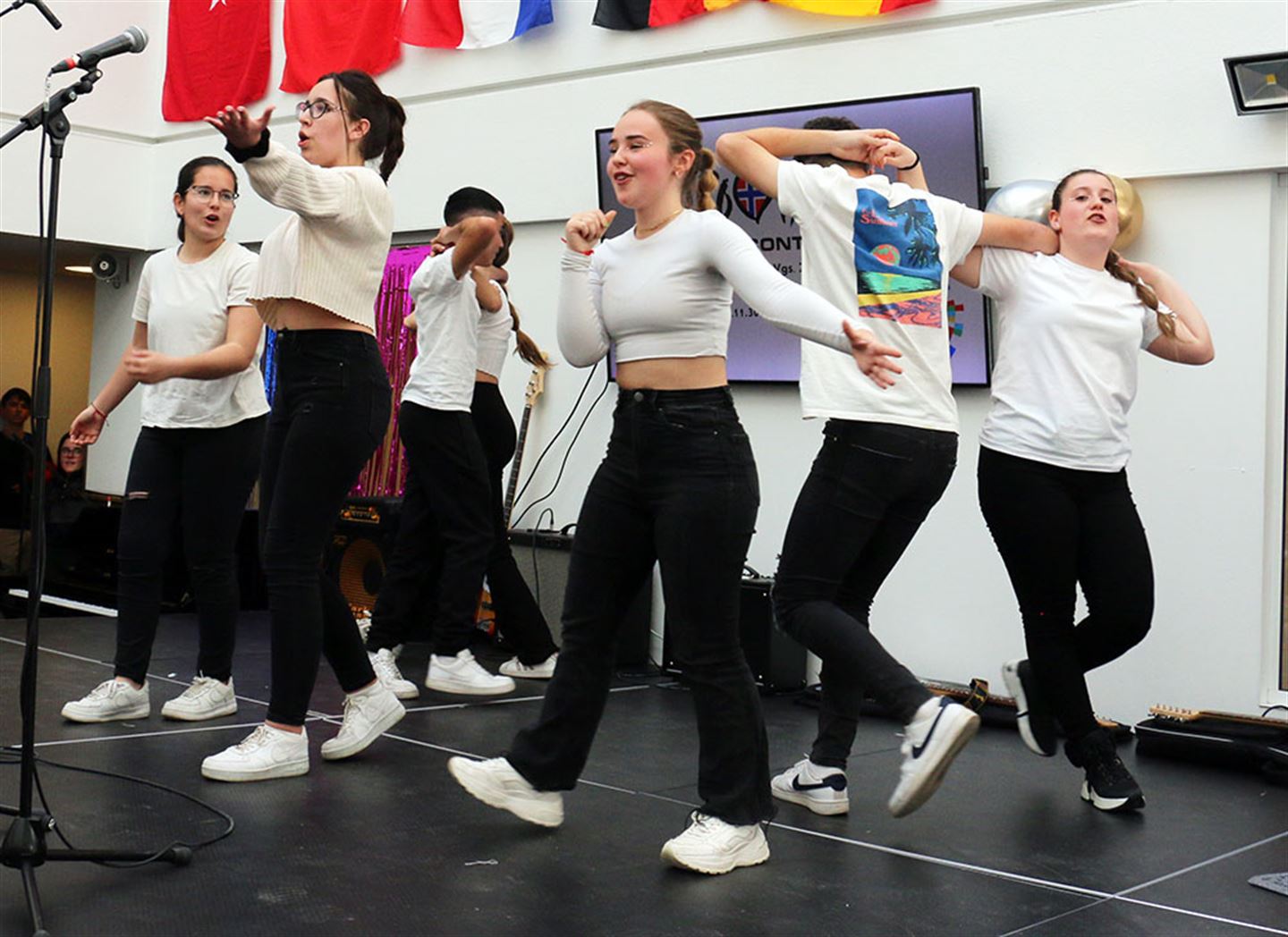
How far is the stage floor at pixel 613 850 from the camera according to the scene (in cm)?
264

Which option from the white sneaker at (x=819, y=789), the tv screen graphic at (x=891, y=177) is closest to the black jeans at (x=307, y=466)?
the white sneaker at (x=819, y=789)

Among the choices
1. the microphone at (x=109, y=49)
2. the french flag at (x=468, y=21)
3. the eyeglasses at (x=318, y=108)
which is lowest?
the microphone at (x=109, y=49)

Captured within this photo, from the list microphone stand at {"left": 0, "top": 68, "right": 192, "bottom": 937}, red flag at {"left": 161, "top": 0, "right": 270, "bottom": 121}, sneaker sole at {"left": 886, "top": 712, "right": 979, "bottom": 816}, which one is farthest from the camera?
red flag at {"left": 161, "top": 0, "right": 270, "bottom": 121}

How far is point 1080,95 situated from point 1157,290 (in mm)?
1565

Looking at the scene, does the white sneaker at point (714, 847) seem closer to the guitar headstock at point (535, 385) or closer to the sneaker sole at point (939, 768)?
the sneaker sole at point (939, 768)

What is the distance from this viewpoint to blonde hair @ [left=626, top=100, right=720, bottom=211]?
3033mm

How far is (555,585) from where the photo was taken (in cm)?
618

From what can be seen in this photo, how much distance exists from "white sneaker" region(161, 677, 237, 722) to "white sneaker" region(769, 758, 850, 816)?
6.06 feet

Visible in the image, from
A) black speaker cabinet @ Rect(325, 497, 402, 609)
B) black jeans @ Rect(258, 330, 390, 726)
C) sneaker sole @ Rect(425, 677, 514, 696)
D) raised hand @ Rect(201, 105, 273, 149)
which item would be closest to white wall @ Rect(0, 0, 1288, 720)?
black speaker cabinet @ Rect(325, 497, 402, 609)

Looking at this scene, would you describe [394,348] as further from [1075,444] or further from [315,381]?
[1075,444]

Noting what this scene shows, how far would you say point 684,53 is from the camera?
245 inches

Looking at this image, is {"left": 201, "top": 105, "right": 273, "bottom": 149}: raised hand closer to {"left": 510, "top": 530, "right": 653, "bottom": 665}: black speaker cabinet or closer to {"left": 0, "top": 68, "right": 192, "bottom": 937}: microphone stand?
{"left": 0, "top": 68, "right": 192, "bottom": 937}: microphone stand

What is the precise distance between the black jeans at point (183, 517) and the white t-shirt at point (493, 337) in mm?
1147

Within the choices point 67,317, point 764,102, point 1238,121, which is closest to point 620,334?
point 1238,121
